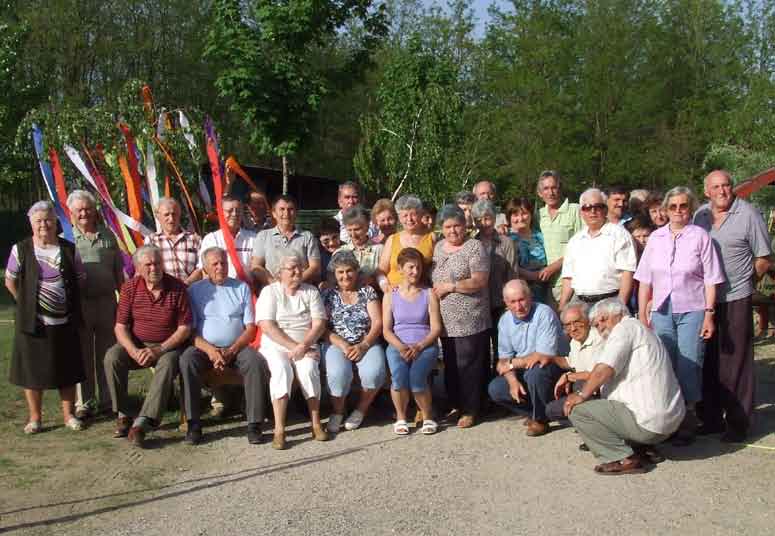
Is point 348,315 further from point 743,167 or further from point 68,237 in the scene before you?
point 743,167

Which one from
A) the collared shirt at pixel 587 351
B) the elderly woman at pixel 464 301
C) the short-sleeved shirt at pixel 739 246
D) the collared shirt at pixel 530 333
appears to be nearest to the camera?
the collared shirt at pixel 587 351

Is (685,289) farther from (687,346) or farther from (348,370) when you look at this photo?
(348,370)

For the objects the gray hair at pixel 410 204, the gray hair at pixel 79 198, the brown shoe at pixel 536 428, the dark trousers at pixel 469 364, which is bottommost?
the brown shoe at pixel 536 428

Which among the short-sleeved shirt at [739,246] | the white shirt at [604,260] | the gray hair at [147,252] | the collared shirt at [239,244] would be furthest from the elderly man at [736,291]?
the gray hair at [147,252]

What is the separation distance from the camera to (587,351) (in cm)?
546

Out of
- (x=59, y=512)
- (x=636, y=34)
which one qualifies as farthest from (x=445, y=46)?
(x=59, y=512)

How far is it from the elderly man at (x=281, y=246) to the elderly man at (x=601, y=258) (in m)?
2.04

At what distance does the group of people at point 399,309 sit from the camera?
5570 mm

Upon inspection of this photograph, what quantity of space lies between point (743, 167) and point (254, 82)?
1297cm

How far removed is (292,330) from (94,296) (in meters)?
1.68

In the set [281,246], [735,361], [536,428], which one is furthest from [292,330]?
[735,361]

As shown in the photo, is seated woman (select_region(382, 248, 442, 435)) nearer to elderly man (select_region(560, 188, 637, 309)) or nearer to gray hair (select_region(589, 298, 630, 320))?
elderly man (select_region(560, 188, 637, 309))

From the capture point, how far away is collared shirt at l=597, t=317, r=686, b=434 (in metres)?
4.89

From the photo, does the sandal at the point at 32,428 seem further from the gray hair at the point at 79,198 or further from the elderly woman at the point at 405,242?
the elderly woman at the point at 405,242
